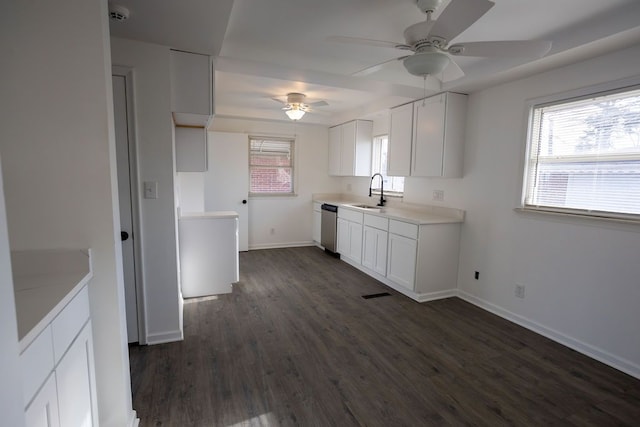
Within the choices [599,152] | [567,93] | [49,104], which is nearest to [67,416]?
[49,104]

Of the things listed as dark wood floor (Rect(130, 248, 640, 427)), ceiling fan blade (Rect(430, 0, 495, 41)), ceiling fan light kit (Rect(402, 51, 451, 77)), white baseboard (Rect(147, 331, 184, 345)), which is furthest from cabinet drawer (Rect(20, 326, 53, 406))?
ceiling fan light kit (Rect(402, 51, 451, 77))

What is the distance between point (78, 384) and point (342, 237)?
4.02 metres

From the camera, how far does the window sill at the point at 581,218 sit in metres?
2.27

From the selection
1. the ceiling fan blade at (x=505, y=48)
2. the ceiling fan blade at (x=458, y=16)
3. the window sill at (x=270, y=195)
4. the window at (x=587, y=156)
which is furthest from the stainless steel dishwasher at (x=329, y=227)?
the ceiling fan blade at (x=458, y=16)

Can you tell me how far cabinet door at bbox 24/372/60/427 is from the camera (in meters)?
0.87

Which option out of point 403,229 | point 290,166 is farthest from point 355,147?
point 403,229

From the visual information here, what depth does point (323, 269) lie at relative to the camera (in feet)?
15.1

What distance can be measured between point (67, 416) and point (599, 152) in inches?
139

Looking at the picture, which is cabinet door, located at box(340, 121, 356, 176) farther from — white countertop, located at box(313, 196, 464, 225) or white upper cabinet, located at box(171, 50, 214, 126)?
white upper cabinet, located at box(171, 50, 214, 126)

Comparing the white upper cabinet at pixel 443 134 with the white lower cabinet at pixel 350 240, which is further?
the white lower cabinet at pixel 350 240

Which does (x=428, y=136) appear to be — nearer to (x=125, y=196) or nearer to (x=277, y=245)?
(x=125, y=196)

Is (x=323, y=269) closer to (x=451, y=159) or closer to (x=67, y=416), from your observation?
(x=451, y=159)

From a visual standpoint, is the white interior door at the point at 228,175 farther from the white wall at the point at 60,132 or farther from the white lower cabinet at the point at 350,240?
the white wall at the point at 60,132

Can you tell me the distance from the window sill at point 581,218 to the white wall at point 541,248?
1cm
